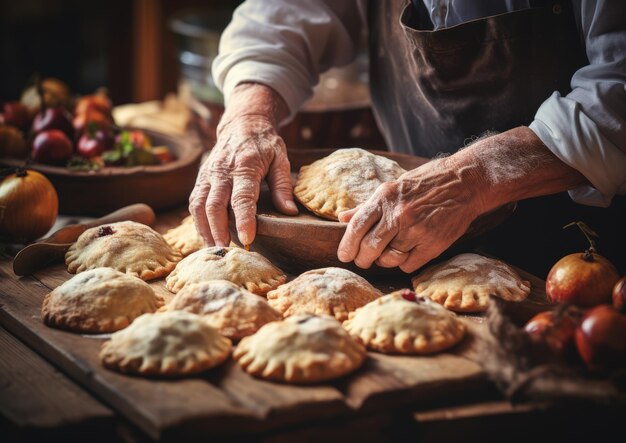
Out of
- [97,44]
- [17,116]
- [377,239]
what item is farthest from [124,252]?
[97,44]

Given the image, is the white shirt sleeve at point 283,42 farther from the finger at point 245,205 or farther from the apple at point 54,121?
the apple at point 54,121

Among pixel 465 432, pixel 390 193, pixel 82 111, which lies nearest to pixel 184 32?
pixel 82 111

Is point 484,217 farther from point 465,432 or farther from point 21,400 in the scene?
point 21,400

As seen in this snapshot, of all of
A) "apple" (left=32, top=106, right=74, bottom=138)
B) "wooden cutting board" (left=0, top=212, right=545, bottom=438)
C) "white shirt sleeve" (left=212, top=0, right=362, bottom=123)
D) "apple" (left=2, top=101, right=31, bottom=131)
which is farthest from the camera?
"apple" (left=2, top=101, right=31, bottom=131)

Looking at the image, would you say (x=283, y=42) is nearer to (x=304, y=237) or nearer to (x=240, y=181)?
(x=240, y=181)

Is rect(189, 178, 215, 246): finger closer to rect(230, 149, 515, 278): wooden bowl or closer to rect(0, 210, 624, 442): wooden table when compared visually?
rect(230, 149, 515, 278): wooden bowl

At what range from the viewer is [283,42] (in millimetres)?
3047

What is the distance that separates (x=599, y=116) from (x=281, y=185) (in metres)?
0.99

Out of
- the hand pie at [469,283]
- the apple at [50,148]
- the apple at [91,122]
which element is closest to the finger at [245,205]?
the hand pie at [469,283]

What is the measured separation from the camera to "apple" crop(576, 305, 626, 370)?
168 centimetres

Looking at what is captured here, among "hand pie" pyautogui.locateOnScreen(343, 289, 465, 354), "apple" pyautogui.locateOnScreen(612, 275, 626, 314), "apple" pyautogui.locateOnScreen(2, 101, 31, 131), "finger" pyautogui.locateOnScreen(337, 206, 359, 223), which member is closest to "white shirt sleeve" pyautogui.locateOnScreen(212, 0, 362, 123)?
"finger" pyautogui.locateOnScreen(337, 206, 359, 223)

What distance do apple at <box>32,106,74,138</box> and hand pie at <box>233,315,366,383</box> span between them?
1941 millimetres

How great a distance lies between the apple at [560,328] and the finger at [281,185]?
2.99 ft

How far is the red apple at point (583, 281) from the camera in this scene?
6.71 feet
